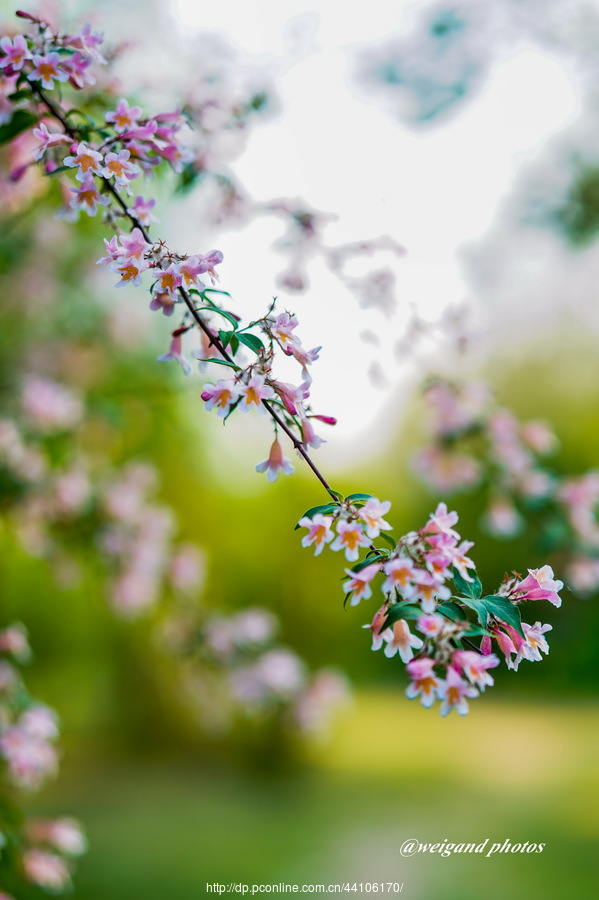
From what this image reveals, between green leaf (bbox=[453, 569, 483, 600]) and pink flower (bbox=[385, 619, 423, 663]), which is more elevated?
green leaf (bbox=[453, 569, 483, 600])

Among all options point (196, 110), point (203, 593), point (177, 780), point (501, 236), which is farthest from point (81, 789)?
point (196, 110)

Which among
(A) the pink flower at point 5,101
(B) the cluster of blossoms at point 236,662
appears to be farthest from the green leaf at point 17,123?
(B) the cluster of blossoms at point 236,662

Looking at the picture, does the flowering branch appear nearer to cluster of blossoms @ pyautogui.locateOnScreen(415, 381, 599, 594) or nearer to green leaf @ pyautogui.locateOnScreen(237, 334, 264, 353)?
green leaf @ pyautogui.locateOnScreen(237, 334, 264, 353)

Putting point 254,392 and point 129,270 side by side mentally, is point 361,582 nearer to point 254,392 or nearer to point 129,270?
point 254,392

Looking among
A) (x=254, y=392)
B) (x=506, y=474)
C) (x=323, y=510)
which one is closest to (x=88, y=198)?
(x=254, y=392)

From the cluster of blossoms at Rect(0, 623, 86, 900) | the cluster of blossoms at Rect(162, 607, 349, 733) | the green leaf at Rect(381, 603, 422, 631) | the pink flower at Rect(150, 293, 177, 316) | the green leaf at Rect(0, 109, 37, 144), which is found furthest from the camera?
the cluster of blossoms at Rect(162, 607, 349, 733)

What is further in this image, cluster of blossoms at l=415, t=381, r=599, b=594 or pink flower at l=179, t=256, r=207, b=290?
cluster of blossoms at l=415, t=381, r=599, b=594

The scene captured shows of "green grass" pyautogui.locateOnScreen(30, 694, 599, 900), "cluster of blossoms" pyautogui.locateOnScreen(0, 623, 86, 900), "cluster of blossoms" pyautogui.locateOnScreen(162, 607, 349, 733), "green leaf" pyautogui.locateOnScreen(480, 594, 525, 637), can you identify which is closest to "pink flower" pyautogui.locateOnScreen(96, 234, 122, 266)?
"green leaf" pyautogui.locateOnScreen(480, 594, 525, 637)

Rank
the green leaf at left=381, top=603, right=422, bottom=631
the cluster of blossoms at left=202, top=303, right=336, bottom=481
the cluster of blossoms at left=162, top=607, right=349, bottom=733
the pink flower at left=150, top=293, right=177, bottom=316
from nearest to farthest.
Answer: the green leaf at left=381, top=603, right=422, bottom=631
the cluster of blossoms at left=202, top=303, right=336, bottom=481
the pink flower at left=150, top=293, right=177, bottom=316
the cluster of blossoms at left=162, top=607, right=349, bottom=733
